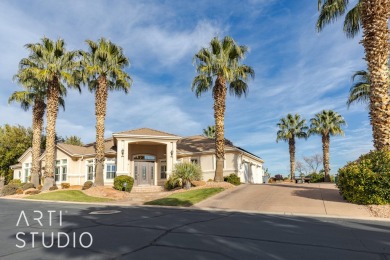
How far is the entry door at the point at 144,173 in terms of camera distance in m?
30.8

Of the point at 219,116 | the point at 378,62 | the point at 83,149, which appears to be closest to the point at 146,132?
the point at 219,116

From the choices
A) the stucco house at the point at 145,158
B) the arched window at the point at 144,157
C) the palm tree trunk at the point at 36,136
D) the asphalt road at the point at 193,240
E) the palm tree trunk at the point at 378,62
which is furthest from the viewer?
the palm tree trunk at the point at 36,136

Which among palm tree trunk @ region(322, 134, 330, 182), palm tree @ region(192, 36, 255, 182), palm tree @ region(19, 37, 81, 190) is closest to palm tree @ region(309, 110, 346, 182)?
palm tree trunk @ region(322, 134, 330, 182)

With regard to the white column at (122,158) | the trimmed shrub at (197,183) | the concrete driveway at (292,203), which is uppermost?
the white column at (122,158)

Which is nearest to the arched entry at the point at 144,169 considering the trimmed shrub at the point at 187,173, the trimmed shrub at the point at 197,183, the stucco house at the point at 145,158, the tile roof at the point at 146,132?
the stucco house at the point at 145,158

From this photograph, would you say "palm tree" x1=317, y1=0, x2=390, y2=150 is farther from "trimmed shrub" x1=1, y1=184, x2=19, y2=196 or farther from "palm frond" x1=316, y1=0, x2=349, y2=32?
"trimmed shrub" x1=1, y1=184, x2=19, y2=196

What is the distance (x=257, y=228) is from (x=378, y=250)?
3.09 meters

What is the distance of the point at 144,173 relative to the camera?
31109mm

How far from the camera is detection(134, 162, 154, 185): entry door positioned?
30.8 metres

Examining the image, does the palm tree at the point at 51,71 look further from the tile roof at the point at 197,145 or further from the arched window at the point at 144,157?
the tile roof at the point at 197,145

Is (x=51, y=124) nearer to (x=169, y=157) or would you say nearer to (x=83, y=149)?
(x=83, y=149)

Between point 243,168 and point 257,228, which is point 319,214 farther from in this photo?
point 243,168

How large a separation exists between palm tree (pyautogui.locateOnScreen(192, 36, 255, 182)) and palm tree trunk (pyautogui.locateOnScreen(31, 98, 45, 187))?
1857 centimetres

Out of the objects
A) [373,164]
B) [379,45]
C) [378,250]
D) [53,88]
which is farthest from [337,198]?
[53,88]
